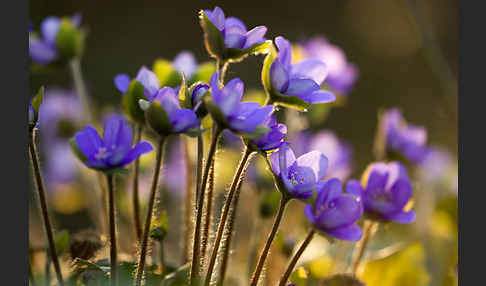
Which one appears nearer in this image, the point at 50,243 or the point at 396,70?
the point at 50,243

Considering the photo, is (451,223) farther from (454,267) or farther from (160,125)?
(160,125)

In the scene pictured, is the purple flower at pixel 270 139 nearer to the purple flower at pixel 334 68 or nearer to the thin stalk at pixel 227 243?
the thin stalk at pixel 227 243

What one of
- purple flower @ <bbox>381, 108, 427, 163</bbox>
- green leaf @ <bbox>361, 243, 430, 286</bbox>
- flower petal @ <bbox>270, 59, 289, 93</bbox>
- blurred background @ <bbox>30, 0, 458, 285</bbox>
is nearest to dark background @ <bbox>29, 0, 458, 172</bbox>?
blurred background @ <bbox>30, 0, 458, 285</bbox>

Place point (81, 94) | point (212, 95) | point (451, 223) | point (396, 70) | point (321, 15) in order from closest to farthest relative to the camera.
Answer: point (212, 95)
point (81, 94)
point (451, 223)
point (396, 70)
point (321, 15)

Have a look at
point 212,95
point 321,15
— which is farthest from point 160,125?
point 321,15

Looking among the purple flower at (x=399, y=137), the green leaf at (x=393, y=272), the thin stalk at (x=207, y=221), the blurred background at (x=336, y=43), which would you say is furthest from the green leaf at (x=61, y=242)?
the blurred background at (x=336, y=43)

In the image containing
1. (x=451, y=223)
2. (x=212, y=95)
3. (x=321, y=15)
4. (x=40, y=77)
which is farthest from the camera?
Result: (x=321, y=15)
